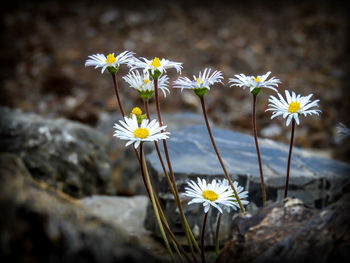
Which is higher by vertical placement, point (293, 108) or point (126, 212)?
point (293, 108)

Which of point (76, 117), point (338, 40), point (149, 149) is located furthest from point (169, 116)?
point (338, 40)

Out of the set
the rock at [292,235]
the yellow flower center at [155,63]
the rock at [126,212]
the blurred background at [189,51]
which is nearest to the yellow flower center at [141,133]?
the yellow flower center at [155,63]

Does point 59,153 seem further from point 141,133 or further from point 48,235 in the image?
point 48,235

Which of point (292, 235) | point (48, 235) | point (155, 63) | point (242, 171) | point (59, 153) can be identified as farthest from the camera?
point (59, 153)

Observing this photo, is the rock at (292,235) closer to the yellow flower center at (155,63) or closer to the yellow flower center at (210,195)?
the yellow flower center at (210,195)

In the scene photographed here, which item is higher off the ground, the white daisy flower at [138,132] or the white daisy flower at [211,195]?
the white daisy flower at [138,132]

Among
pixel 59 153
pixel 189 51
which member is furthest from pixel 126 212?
pixel 189 51
